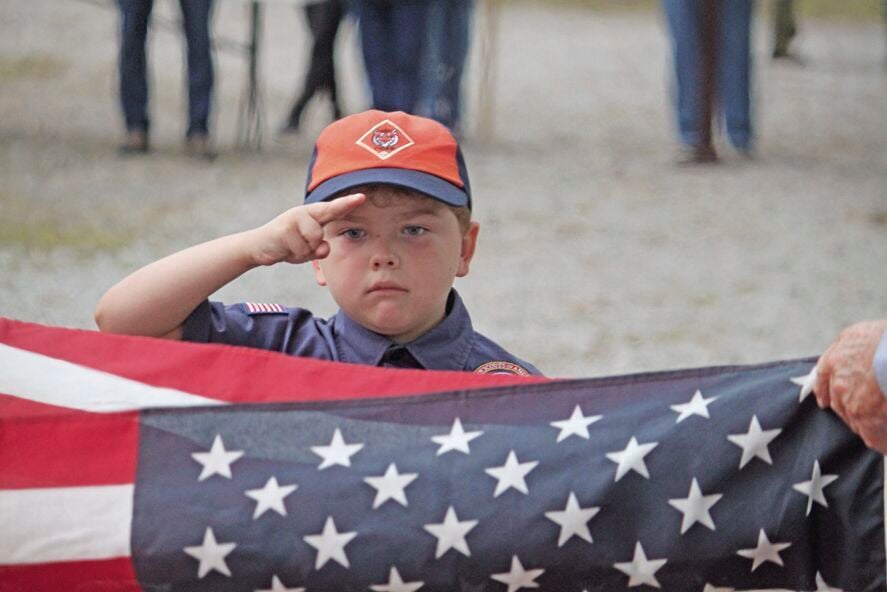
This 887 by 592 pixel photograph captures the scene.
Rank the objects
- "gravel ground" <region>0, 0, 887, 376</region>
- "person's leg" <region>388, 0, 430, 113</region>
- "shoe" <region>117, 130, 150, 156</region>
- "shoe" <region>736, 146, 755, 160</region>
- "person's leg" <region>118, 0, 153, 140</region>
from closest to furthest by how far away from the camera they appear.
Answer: "gravel ground" <region>0, 0, 887, 376</region> → "person's leg" <region>118, 0, 153, 140</region> → "shoe" <region>117, 130, 150, 156</region> → "shoe" <region>736, 146, 755, 160</region> → "person's leg" <region>388, 0, 430, 113</region>

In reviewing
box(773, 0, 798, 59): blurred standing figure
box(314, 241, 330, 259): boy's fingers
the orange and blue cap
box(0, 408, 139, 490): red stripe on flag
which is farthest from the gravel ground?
box(0, 408, 139, 490): red stripe on flag

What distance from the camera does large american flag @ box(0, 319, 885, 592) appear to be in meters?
2.34

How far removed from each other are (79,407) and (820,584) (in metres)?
1.28

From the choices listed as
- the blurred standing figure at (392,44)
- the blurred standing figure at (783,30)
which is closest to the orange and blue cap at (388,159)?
the blurred standing figure at (392,44)

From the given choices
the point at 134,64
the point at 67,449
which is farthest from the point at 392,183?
the point at 134,64

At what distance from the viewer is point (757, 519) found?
242cm

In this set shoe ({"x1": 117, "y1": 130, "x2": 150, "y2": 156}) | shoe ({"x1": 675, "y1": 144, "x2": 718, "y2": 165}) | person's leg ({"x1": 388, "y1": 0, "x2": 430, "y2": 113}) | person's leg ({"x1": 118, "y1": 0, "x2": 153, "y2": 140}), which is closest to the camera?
person's leg ({"x1": 118, "y1": 0, "x2": 153, "y2": 140})

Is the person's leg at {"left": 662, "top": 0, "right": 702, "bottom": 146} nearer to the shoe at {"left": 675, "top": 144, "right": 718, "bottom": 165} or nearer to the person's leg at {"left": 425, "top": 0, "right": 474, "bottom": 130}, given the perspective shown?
the shoe at {"left": 675, "top": 144, "right": 718, "bottom": 165}

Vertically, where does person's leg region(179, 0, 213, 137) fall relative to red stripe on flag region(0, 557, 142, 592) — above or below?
below

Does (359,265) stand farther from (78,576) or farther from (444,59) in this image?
(444,59)

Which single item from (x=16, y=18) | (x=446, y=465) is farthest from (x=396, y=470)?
(x=16, y=18)

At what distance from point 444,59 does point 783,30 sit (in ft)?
20.4

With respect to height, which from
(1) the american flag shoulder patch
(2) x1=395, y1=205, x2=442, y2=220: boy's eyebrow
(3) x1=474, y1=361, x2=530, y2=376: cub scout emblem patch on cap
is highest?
(2) x1=395, y1=205, x2=442, y2=220: boy's eyebrow

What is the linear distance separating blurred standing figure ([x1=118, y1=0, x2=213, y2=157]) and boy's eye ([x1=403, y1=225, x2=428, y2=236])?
7084 millimetres
